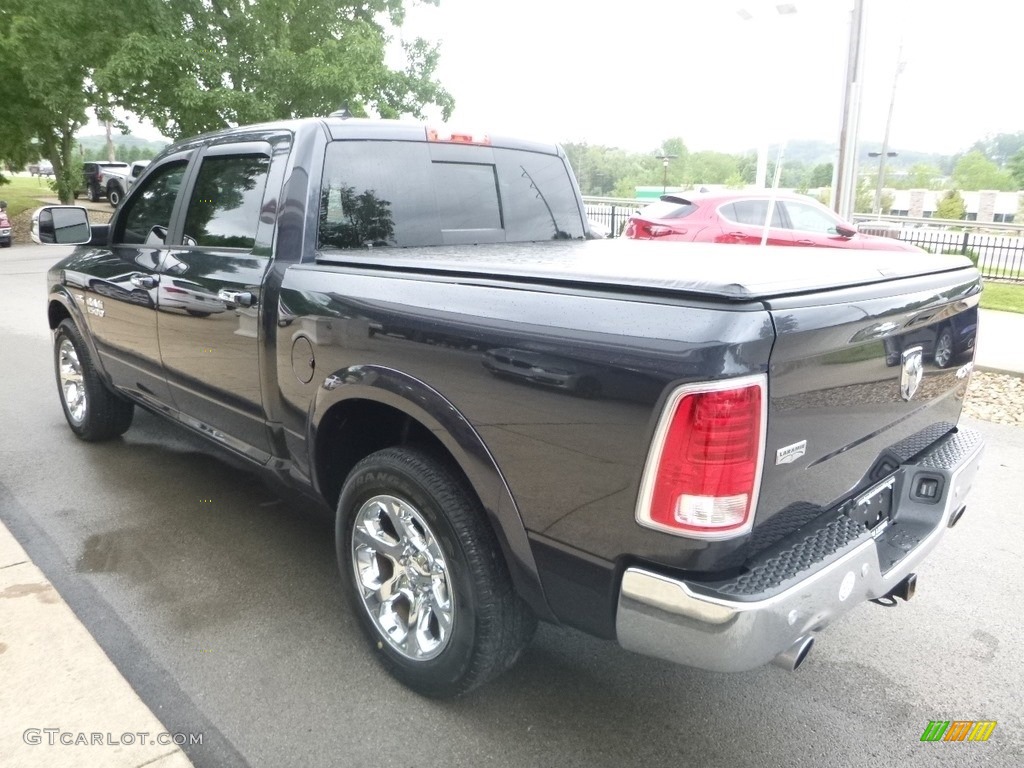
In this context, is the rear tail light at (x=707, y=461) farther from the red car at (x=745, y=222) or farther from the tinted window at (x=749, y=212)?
the tinted window at (x=749, y=212)

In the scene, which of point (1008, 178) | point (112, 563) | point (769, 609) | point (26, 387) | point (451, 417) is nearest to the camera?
point (769, 609)

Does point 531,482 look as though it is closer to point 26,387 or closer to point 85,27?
point 26,387

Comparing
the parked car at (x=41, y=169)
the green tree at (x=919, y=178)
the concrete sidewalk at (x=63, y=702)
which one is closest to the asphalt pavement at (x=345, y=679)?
the concrete sidewalk at (x=63, y=702)

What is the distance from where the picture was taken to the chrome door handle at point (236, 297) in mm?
3127

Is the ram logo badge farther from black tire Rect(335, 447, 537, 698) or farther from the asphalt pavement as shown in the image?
the asphalt pavement

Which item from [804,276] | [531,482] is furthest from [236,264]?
[804,276]

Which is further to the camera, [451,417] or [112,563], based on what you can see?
[112,563]

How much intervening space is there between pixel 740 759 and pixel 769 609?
2.83 ft

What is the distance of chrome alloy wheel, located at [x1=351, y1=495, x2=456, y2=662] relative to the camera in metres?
2.53

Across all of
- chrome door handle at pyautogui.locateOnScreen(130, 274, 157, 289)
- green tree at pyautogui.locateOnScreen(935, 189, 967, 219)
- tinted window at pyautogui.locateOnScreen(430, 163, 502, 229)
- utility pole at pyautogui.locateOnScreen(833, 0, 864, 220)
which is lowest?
green tree at pyautogui.locateOnScreen(935, 189, 967, 219)

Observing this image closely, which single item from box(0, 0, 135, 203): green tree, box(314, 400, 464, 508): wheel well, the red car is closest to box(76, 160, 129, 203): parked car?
box(0, 0, 135, 203): green tree

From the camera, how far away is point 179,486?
Result: 14.9ft

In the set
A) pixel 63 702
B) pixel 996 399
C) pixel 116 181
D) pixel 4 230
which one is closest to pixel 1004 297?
pixel 996 399

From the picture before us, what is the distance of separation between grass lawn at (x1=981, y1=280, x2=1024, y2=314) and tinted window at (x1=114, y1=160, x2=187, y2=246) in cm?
1083
